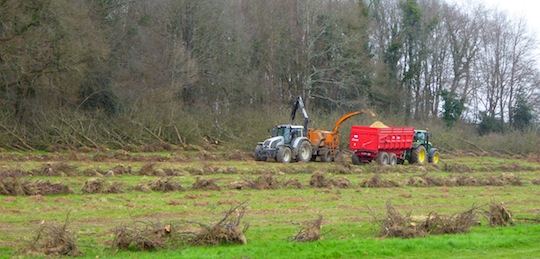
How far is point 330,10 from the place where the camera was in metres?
63.2

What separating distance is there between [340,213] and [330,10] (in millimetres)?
47134

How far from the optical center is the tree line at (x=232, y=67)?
4044 cm

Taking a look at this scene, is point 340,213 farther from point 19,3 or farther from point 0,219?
point 19,3

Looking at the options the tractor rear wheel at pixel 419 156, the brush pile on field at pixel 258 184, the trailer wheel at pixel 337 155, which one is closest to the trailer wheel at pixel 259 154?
the trailer wheel at pixel 337 155

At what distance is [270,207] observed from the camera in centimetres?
1875

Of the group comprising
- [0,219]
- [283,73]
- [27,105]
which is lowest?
[0,219]

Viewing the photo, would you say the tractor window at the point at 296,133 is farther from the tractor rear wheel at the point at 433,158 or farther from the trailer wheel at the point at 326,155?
the tractor rear wheel at the point at 433,158

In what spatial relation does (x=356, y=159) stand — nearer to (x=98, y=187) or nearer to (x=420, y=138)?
(x=420, y=138)

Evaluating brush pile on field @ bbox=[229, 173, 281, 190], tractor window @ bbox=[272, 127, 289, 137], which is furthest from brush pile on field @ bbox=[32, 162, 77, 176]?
tractor window @ bbox=[272, 127, 289, 137]

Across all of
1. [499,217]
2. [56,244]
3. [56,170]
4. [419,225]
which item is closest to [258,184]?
[56,170]

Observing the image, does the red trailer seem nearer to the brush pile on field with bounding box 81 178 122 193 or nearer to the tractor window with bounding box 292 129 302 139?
the tractor window with bounding box 292 129 302 139

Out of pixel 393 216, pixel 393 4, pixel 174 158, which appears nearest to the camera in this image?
pixel 393 216

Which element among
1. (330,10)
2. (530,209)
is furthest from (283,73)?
(530,209)

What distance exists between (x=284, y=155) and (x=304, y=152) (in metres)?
1.55
